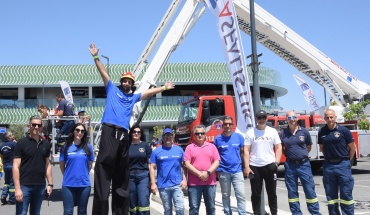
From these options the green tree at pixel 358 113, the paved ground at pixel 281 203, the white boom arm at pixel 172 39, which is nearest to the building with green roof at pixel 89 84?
the green tree at pixel 358 113

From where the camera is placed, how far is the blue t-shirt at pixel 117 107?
5461 mm

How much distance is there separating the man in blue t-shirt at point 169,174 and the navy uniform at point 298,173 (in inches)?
74.9

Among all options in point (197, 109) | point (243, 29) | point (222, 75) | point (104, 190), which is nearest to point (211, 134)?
point (197, 109)

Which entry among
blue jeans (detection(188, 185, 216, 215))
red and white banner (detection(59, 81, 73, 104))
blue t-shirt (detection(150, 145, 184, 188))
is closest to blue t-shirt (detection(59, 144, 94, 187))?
blue t-shirt (detection(150, 145, 184, 188))

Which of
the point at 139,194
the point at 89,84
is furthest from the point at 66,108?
the point at 89,84

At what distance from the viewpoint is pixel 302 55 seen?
18891mm

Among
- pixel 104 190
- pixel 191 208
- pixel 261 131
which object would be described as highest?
pixel 261 131

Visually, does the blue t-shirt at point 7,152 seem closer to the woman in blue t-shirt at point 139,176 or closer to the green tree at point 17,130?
the woman in blue t-shirt at point 139,176

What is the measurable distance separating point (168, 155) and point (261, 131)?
1.70m

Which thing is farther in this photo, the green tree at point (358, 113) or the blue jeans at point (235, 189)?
the green tree at point (358, 113)

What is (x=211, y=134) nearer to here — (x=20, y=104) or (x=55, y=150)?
(x=55, y=150)

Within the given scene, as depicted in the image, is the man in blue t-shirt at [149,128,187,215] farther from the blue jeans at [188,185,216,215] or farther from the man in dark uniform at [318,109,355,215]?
the man in dark uniform at [318,109,355,215]

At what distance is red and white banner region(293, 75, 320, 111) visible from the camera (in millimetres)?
22481

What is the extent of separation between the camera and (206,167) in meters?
6.95
